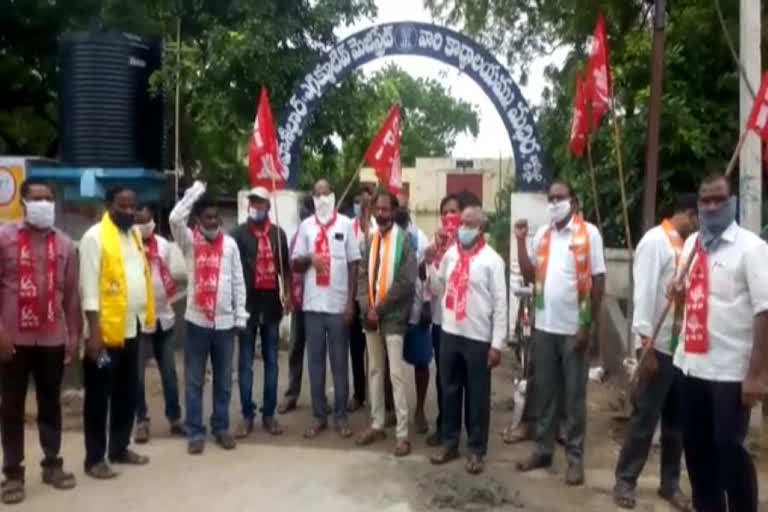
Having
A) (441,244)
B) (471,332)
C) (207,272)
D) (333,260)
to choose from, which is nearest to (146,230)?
(207,272)

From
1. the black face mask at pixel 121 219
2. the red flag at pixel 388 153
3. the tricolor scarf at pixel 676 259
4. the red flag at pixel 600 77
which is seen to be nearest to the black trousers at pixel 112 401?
Answer: the black face mask at pixel 121 219

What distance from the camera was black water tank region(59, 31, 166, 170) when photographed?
15422mm

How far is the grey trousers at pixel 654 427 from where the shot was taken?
25.5ft

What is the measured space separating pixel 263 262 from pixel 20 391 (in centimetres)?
252

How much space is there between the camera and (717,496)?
6781 millimetres

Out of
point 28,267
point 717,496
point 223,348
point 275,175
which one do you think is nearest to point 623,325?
point 275,175

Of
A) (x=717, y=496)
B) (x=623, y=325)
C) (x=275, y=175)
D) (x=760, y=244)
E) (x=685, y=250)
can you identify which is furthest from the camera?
(x=623, y=325)

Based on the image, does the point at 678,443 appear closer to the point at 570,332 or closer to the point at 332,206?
the point at 570,332

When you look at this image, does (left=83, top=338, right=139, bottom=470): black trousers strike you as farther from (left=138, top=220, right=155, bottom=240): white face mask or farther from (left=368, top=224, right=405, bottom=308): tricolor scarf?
(left=368, top=224, right=405, bottom=308): tricolor scarf

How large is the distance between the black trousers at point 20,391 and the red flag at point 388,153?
16.3 ft

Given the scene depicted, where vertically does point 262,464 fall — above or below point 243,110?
below

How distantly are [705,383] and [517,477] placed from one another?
230cm

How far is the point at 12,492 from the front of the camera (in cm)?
760

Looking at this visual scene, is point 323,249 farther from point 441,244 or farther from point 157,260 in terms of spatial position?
point 157,260
